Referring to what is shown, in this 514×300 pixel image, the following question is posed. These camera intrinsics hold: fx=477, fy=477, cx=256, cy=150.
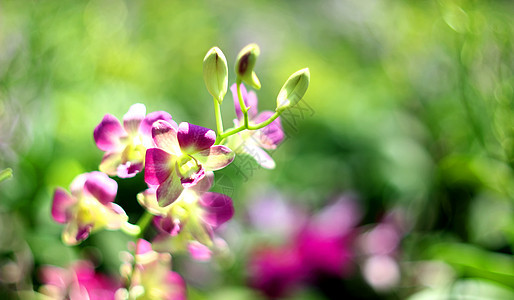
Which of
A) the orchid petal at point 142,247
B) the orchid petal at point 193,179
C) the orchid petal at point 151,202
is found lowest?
the orchid petal at point 142,247

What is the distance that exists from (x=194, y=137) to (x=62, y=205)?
0.29ft

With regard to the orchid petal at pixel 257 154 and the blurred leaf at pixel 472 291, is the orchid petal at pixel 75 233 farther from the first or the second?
the blurred leaf at pixel 472 291

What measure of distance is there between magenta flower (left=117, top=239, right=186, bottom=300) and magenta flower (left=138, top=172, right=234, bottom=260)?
0.01 metres

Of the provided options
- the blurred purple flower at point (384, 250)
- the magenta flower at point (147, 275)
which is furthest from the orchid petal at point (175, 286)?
the blurred purple flower at point (384, 250)

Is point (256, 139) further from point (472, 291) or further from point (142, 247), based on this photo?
point (472, 291)

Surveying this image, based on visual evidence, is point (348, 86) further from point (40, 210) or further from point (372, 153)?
point (40, 210)

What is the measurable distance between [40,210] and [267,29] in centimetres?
72

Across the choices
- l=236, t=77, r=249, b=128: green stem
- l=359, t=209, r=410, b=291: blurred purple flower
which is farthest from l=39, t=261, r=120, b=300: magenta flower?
l=359, t=209, r=410, b=291: blurred purple flower

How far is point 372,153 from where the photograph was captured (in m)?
0.59

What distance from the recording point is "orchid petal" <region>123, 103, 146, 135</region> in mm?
229

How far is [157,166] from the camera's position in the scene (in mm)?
207

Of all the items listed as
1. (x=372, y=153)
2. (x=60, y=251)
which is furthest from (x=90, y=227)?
(x=372, y=153)

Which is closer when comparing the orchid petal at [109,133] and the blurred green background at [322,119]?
the orchid petal at [109,133]

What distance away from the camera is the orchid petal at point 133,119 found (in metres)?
0.23
